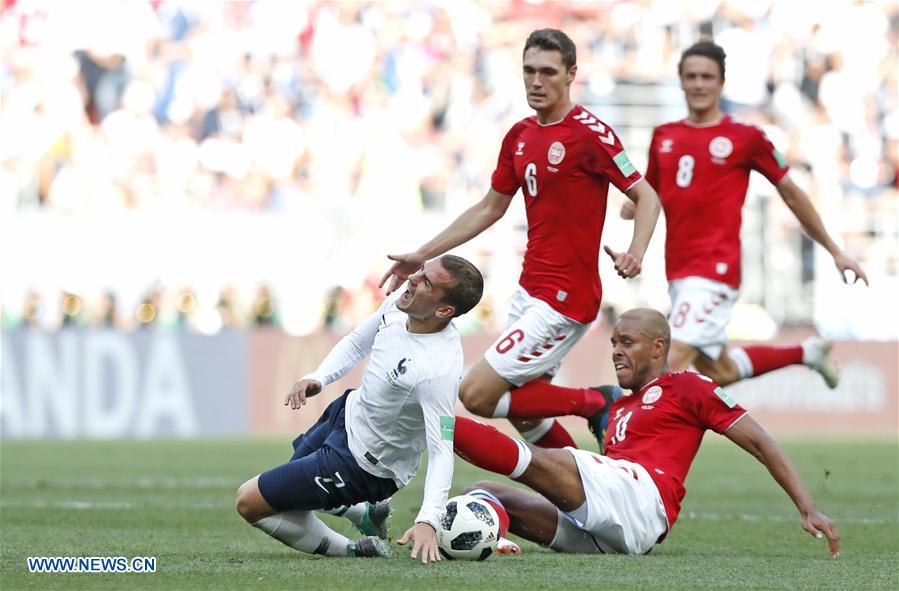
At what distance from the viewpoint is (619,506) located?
5.99m

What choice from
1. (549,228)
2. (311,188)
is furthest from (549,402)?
(311,188)

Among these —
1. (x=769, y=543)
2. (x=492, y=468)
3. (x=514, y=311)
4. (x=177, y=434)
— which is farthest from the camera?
(x=177, y=434)

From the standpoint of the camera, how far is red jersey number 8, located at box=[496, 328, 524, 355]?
7375 millimetres

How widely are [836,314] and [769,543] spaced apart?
44.4 feet

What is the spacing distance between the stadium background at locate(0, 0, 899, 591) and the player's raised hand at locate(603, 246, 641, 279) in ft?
27.9

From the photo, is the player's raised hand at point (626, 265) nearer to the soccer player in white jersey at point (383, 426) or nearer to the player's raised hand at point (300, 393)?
the soccer player in white jersey at point (383, 426)

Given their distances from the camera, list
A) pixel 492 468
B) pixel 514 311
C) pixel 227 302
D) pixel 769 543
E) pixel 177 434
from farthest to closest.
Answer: pixel 227 302 → pixel 177 434 → pixel 514 311 → pixel 769 543 → pixel 492 468

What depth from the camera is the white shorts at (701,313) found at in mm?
8469

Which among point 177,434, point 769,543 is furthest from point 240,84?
point 769,543

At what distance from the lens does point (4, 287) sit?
19.7 m

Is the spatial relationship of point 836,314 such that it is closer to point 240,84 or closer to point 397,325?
point 240,84

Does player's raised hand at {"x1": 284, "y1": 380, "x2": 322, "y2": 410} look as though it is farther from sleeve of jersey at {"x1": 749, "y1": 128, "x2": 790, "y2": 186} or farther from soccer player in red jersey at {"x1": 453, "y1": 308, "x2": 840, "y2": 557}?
sleeve of jersey at {"x1": 749, "y1": 128, "x2": 790, "y2": 186}

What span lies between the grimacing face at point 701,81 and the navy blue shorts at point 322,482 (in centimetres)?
347

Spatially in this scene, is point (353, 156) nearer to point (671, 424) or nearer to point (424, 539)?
point (671, 424)
